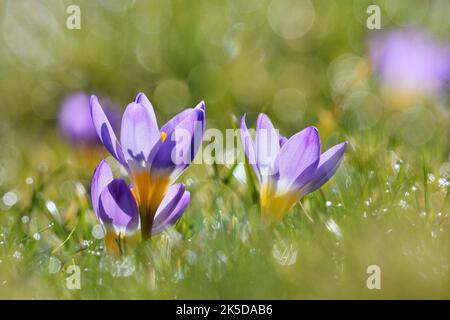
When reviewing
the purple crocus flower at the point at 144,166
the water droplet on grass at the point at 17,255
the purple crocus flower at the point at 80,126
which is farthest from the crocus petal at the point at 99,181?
the purple crocus flower at the point at 80,126

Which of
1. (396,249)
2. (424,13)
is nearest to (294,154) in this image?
(396,249)

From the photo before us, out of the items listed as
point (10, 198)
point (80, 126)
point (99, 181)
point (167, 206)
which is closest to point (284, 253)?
point (167, 206)

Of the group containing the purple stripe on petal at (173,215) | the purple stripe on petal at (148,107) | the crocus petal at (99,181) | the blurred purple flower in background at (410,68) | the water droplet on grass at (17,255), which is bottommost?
the water droplet on grass at (17,255)

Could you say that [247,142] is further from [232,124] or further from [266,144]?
[232,124]

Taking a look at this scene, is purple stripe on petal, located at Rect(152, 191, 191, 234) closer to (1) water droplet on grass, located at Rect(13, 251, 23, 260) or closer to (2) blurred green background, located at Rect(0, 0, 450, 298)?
(2) blurred green background, located at Rect(0, 0, 450, 298)

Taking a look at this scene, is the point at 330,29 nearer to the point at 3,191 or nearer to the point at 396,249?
the point at 3,191

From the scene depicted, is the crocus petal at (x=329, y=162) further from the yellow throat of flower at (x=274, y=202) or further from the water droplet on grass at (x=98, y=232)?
the water droplet on grass at (x=98, y=232)

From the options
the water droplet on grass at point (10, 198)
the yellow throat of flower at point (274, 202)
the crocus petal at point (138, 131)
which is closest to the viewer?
the crocus petal at point (138, 131)
